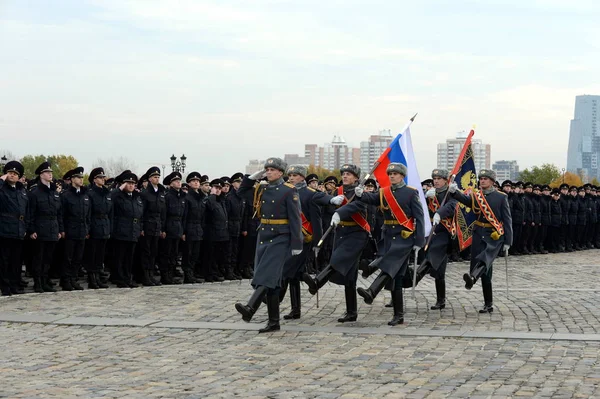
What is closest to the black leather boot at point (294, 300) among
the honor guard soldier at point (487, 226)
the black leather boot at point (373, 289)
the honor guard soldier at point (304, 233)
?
the honor guard soldier at point (304, 233)

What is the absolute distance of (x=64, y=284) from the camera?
1616cm

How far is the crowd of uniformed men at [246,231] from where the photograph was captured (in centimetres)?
1230

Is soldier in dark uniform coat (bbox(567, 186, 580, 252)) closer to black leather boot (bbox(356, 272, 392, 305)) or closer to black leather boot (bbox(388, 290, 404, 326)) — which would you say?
black leather boot (bbox(388, 290, 404, 326))

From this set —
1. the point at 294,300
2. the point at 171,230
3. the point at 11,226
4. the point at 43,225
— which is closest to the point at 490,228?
the point at 294,300

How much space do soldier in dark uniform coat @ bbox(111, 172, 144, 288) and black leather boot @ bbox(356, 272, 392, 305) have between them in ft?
20.2

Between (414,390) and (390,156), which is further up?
(390,156)

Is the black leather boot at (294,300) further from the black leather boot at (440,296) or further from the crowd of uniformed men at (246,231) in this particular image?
the black leather boot at (440,296)

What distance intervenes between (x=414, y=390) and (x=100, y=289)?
924 cm

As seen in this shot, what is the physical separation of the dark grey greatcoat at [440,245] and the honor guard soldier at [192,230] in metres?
5.57

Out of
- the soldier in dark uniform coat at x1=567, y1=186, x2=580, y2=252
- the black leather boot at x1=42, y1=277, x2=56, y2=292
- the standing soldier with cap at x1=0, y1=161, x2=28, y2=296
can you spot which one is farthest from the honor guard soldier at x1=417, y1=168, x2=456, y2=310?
the soldier in dark uniform coat at x1=567, y1=186, x2=580, y2=252

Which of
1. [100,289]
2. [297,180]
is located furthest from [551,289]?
[100,289]

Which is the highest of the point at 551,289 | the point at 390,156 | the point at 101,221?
the point at 390,156

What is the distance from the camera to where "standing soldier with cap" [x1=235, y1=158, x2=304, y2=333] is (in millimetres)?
11742

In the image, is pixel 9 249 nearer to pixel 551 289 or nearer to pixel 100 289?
pixel 100 289
